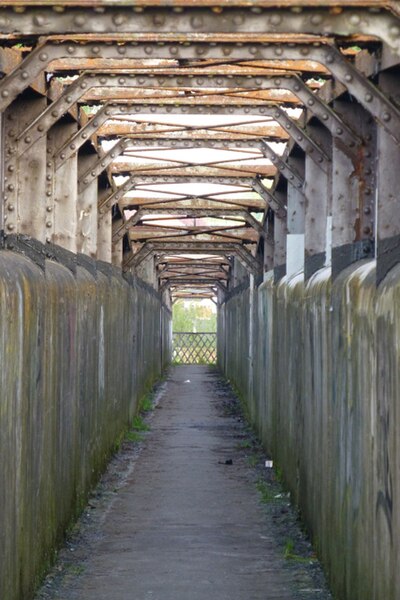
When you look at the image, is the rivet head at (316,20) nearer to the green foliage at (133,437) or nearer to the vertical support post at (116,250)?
the green foliage at (133,437)

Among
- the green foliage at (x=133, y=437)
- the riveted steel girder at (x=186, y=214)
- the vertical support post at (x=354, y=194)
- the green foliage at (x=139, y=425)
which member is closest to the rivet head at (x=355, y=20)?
the vertical support post at (x=354, y=194)

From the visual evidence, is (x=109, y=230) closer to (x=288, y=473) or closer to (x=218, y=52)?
(x=288, y=473)

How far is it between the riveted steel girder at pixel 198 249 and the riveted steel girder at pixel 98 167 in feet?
32.3

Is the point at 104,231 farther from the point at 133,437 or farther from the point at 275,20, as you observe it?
the point at 275,20

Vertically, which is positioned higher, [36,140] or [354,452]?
[36,140]

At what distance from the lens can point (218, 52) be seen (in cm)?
912

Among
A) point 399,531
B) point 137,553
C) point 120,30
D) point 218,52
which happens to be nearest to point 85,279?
point 137,553

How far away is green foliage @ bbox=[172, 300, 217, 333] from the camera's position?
83.4 meters

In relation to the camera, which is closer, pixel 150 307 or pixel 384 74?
pixel 384 74

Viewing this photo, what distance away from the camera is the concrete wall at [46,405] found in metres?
7.74

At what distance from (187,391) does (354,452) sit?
89.4 ft

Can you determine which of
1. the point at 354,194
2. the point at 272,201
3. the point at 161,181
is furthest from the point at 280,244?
the point at 354,194

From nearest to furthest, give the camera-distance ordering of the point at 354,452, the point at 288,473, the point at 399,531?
Answer: the point at 399,531 < the point at 354,452 < the point at 288,473

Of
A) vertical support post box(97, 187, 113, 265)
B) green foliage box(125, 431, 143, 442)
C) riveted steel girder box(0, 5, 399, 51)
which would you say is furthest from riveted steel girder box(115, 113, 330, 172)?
riveted steel girder box(0, 5, 399, 51)
